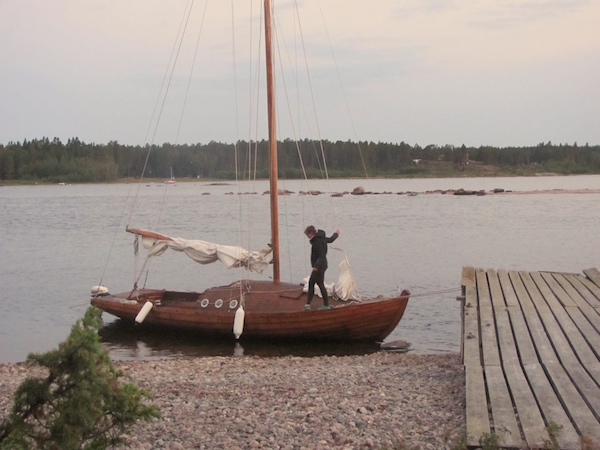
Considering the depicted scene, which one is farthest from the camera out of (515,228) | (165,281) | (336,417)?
(515,228)

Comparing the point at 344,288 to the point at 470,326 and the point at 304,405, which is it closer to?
the point at 470,326

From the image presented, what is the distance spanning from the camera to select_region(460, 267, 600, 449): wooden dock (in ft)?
22.9

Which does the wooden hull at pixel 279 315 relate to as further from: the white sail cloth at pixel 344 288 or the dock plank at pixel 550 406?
the dock plank at pixel 550 406

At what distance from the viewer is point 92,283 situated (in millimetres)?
31594

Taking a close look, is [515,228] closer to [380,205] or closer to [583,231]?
[583,231]

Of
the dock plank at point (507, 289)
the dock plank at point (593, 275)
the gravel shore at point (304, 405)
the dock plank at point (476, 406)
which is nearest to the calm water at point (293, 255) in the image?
the dock plank at point (507, 289)

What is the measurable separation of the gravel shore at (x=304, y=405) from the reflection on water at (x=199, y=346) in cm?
291

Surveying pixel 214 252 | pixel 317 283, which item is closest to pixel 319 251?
pixel 317 283

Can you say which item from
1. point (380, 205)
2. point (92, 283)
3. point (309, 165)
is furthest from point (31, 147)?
point (92, 283)

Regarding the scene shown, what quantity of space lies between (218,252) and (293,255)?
67.9 feet

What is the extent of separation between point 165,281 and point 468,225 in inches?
1309

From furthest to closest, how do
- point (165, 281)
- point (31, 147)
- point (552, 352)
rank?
point (31, 147) → point (165, 281) → point (552, 352)

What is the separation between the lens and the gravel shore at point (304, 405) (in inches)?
316

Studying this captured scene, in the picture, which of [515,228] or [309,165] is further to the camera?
[309,165]
